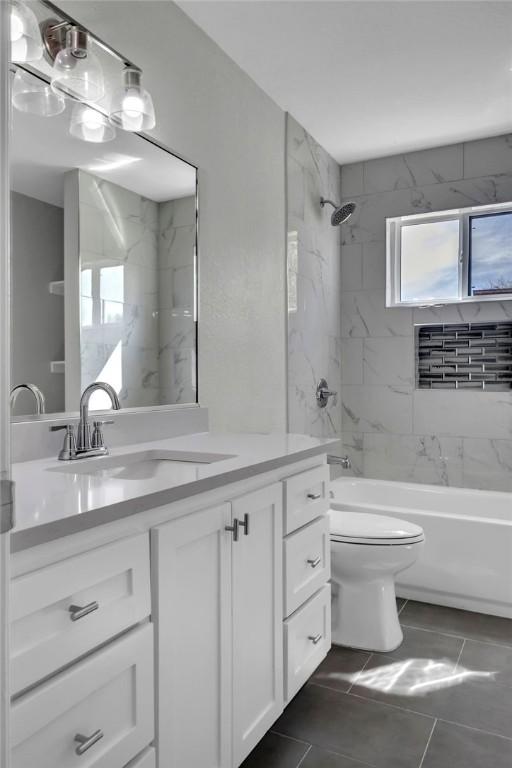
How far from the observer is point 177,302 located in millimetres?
2049

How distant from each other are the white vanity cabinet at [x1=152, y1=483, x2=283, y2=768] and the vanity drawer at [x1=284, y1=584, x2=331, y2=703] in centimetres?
5

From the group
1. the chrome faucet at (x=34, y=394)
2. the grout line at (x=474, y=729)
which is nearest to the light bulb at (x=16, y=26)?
the chrome faucet at (x=34, y=394)

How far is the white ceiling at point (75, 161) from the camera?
1.48 m

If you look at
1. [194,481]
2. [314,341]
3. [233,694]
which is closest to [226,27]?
[314,341]

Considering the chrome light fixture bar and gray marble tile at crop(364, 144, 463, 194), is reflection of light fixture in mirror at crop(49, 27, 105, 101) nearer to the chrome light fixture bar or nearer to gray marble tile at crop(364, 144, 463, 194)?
the chrome light fixture bar

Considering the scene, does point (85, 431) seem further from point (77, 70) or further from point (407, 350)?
point (407, 350)

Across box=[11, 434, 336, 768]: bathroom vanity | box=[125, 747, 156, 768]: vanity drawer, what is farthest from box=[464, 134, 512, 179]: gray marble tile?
box=[125, 747, 156, 768]: vanity drawer

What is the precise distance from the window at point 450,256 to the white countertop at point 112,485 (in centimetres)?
201

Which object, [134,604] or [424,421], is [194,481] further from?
[424,421]

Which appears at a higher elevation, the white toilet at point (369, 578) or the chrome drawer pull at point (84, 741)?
the chrome drawer pull at point (84, 741)

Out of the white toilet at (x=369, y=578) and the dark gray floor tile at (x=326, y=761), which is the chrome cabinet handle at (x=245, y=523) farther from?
the white toilet at (x=369, y=578)

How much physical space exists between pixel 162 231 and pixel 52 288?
1.88 ft

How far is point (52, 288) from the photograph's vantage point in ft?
5.07

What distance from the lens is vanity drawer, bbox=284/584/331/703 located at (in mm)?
1629
